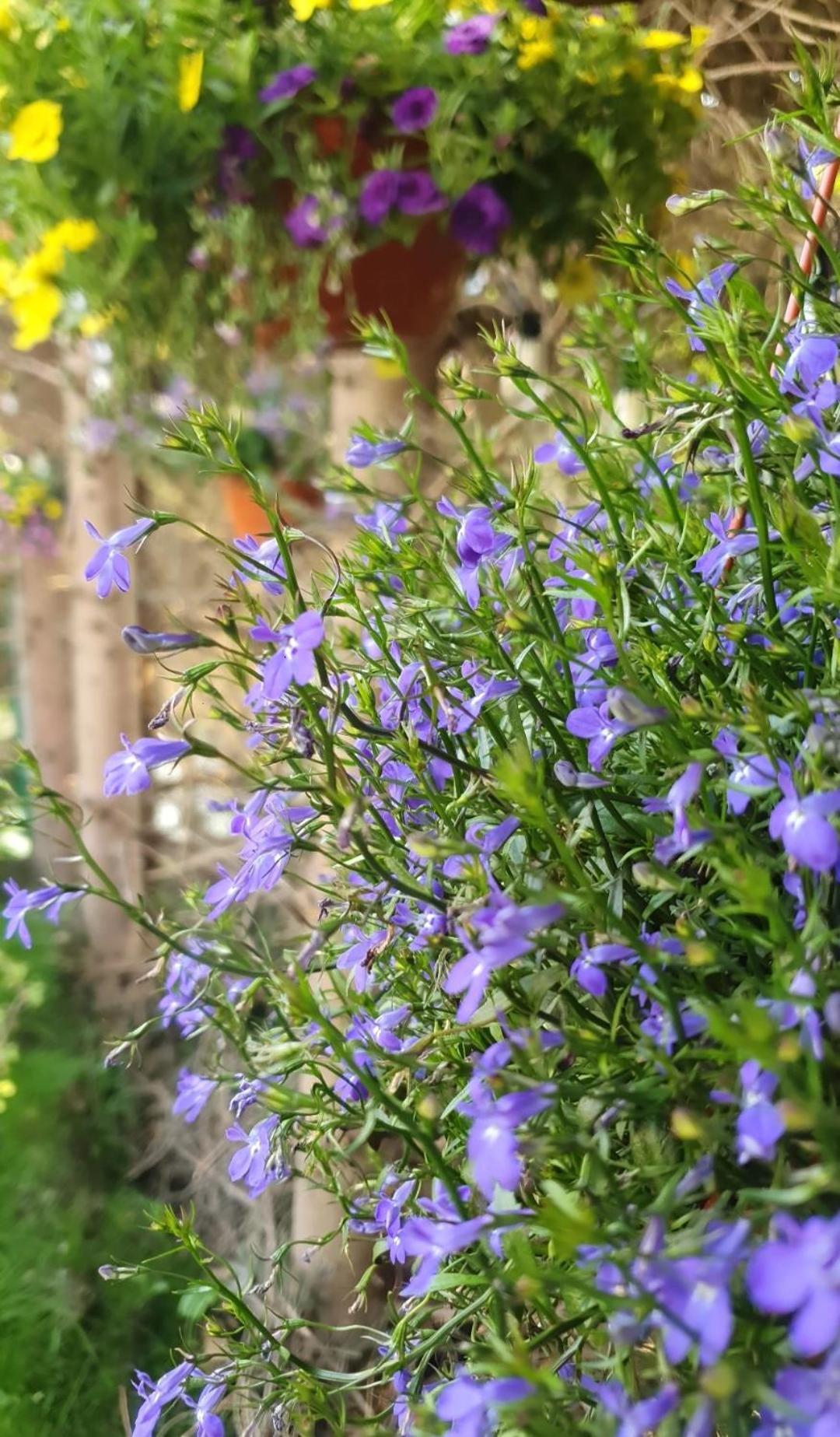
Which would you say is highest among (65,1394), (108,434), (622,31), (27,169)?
(622,31)

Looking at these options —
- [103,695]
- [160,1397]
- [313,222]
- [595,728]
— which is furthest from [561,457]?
[103,695]

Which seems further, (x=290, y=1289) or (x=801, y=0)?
(x=801, y=0)

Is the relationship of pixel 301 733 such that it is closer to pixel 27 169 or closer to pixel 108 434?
pixel 27 169

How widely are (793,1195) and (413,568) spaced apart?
0.30 m

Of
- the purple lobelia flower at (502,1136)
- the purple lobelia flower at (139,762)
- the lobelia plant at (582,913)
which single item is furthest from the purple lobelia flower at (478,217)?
the purple lobelia flower at (502,1136)

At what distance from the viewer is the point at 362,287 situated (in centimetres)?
73

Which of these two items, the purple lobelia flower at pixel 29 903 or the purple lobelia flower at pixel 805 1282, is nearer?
the purple lobelia flower at pixel 805 1282

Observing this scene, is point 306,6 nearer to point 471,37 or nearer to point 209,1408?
point 471,37

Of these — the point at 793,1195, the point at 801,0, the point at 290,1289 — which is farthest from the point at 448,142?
the point at 290,1289

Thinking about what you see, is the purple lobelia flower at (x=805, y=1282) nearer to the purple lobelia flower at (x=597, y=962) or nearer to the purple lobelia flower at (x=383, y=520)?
the purple lobelia flower at (x=597, y=962)

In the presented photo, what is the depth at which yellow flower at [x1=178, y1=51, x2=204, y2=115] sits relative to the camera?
63cm

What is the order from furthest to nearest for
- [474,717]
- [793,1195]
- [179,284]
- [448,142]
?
1. [179,284]
2. [448,142]
3. [474,717]
4. [793,1195]

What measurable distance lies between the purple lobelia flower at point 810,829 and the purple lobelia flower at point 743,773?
2 cm

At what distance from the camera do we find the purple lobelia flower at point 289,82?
25.1 inches
